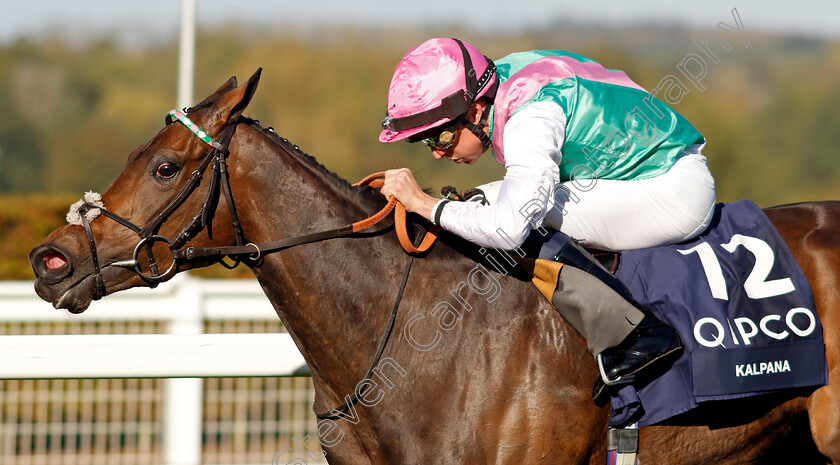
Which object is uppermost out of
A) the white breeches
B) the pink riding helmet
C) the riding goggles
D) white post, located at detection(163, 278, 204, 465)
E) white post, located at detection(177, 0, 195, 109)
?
the pink riding helmet

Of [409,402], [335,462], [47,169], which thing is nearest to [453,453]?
[409,402]

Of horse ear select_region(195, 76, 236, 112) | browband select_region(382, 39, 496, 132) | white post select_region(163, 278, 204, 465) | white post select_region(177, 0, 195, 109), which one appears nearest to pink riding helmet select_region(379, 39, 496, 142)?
browband select_region(382, 39, 496, 132)

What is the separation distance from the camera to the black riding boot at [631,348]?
2.56 m

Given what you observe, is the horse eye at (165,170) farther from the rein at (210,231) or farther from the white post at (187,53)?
the white post at (187,53)

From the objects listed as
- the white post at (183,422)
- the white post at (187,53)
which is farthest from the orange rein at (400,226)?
the white post at (187,53)

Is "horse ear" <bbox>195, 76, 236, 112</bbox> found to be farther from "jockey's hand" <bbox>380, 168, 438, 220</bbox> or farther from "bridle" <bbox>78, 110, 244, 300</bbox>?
"jockey's hand" <bbox>380, 168, 438, 220</bbox>

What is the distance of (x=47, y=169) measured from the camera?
118 ft

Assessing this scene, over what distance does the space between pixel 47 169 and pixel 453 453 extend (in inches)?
1468

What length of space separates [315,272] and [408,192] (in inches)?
15.2

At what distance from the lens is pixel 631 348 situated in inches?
102

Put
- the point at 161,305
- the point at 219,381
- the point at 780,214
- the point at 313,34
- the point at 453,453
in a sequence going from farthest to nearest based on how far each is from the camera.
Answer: the point at 313,34, the point at 219,381, the point at 161,305, the point at 780,214, the point at 453,453

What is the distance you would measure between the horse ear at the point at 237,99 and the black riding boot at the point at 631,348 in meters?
1.09

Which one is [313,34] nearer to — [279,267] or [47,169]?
[47,169]

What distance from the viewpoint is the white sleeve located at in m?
2.44
